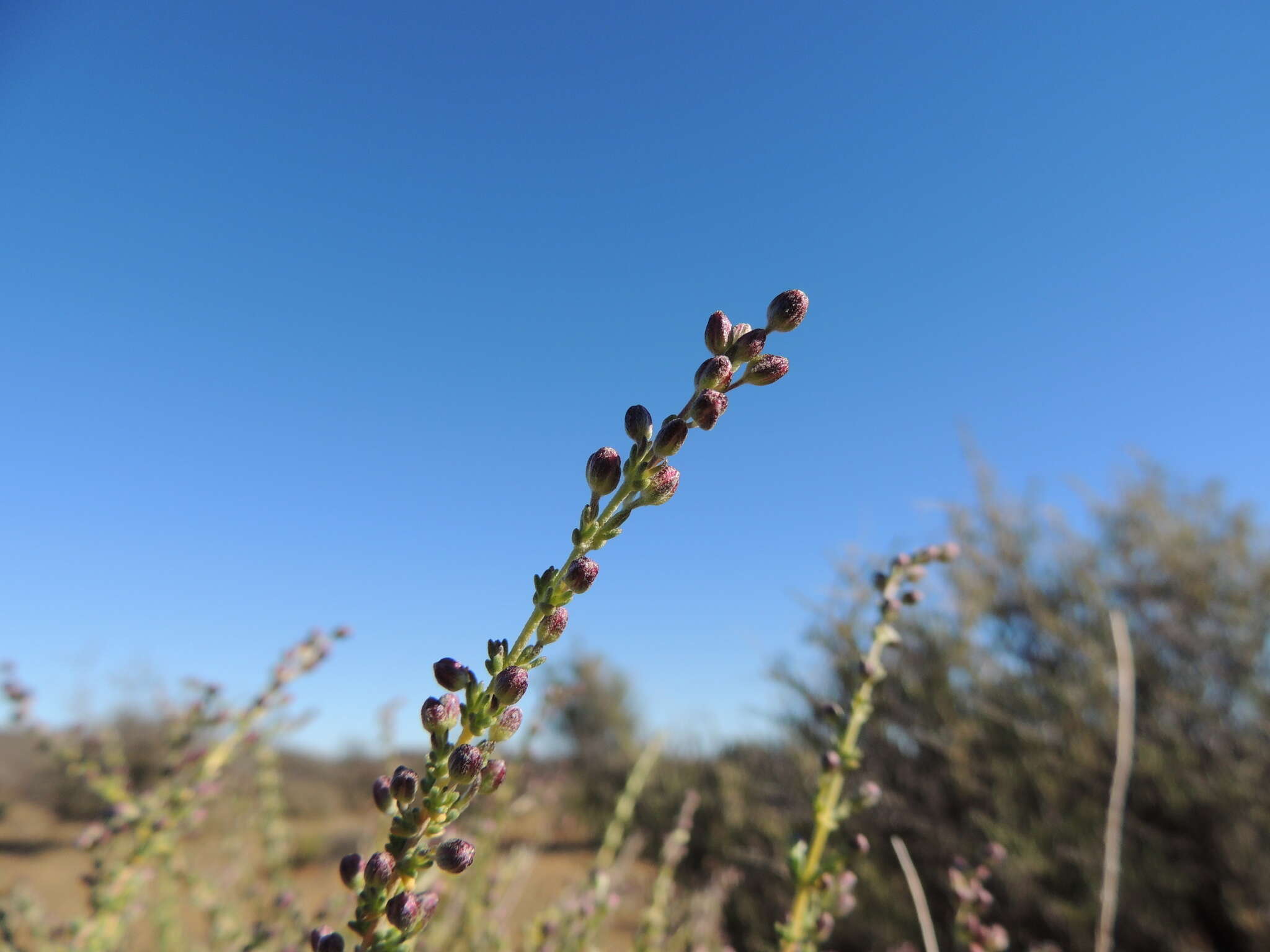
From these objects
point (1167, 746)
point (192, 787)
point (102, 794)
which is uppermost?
point (1167, 746)

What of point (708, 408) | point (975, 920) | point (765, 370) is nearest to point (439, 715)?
point (708, 408)

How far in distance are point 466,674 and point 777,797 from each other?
7.34 m

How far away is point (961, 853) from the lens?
204 inches

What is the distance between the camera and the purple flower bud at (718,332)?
845 mm

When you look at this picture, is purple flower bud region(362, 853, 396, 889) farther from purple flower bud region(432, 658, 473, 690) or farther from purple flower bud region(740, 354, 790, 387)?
purple flower bud region(740, 354, 790, 387)

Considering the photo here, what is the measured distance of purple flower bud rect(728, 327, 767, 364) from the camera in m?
0.83

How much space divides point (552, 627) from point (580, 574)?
6 centimetres

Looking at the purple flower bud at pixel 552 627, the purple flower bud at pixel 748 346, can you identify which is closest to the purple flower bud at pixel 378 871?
the purple flower bud at pixel 552 627

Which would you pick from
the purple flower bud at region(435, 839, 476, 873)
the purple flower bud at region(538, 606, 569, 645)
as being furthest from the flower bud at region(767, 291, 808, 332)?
the purple flower bud at region(435, 839, 476, 873)

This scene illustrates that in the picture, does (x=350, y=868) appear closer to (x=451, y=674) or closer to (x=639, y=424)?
(x=451, y=674)

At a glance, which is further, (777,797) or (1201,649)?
(777,797)

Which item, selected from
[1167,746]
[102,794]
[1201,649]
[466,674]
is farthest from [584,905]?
[1201,649]

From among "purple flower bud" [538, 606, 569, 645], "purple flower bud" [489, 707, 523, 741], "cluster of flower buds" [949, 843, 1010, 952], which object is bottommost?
"purple flower bud" [489, 707, 523, 741]

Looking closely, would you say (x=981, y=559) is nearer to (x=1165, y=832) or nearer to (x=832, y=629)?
(x=832, y=629)
